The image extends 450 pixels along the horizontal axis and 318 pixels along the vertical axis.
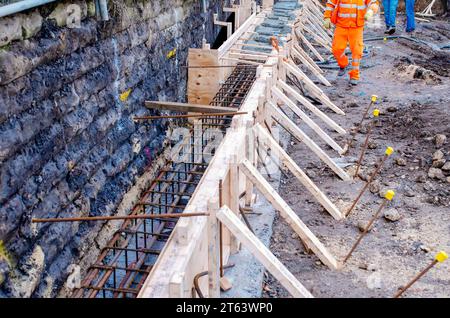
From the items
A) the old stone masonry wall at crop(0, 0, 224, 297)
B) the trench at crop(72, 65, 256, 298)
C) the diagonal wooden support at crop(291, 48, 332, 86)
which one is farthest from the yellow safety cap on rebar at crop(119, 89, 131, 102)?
the diagonal wooden support at crop(291, 48, 332, 86)

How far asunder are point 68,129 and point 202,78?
12.5 feet

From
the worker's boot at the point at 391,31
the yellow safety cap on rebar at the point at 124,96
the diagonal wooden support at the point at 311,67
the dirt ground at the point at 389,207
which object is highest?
the yellow safety cap on rebar at the point at 124,96

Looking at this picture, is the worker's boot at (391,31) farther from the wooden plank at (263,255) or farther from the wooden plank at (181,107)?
the wooden plank at (263,255)

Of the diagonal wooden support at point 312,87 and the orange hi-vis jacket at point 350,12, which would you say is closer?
the diagonal wooden support at point 312,87

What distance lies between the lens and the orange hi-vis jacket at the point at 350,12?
32.8 ft

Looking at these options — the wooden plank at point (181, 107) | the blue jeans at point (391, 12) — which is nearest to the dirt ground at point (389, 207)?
the wooden plank at point (181, 107)

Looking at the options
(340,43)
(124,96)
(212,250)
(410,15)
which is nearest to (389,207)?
(212,250)

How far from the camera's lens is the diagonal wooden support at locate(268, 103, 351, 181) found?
6.25 meters

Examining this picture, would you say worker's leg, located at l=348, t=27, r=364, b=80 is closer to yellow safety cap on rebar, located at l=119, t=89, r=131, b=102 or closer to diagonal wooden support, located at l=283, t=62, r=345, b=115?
diagonal wooden support, located at l=283, t=62, r=345, b=115

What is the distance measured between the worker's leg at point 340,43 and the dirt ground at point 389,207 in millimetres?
768

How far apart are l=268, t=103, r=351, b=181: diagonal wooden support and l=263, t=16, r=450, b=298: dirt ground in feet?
0.46

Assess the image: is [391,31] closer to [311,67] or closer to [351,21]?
[351,21]
